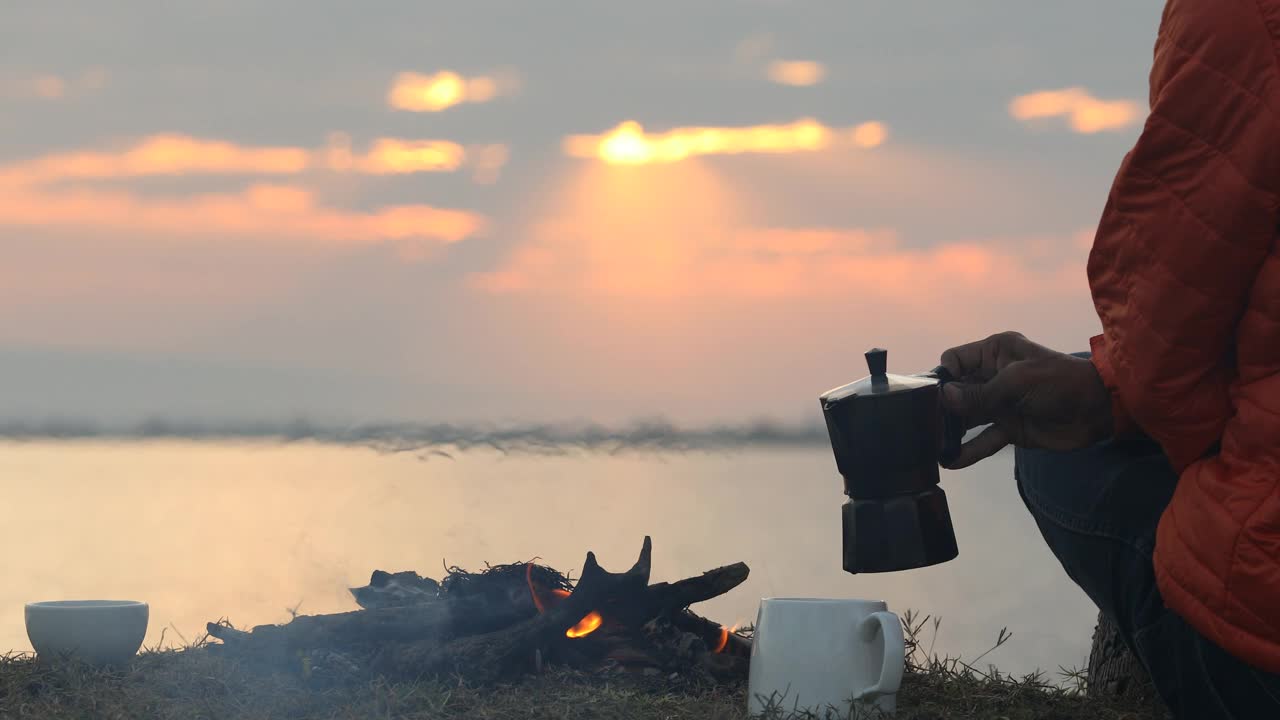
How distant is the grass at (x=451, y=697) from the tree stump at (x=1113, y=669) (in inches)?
2.9

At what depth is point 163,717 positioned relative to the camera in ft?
8.99

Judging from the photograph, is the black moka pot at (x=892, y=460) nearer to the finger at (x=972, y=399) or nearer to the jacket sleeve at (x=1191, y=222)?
the finger at (x=972, y=399)

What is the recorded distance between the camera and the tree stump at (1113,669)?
3.06m

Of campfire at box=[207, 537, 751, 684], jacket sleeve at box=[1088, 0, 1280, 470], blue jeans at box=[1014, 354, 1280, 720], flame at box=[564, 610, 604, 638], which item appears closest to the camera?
A: jacket sleeve at box=[1088, 0, 1280, 470]

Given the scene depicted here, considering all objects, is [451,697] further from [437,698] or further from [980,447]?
[980,447]

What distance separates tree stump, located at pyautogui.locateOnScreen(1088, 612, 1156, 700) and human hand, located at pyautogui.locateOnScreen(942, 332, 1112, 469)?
1169 mm

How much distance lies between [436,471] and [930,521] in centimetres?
724

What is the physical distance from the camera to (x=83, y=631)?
3092 mm

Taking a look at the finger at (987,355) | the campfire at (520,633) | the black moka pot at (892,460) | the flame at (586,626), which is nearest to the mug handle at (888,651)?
the black moka pot at (892,460)

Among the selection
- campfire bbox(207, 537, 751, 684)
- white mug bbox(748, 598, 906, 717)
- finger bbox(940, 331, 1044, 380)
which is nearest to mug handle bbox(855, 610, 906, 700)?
white mug bbox(748, 598, 906, 717)

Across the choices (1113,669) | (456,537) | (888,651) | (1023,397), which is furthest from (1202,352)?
(456,537)

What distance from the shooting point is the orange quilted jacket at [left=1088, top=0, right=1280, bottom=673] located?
1.63 metres

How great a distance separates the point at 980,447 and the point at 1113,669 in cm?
134

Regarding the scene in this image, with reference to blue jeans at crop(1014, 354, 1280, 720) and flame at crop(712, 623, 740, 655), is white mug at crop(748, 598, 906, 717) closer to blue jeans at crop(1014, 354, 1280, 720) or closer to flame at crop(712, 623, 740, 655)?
blue jeans at crop(1014, 354, 1280, 720)
